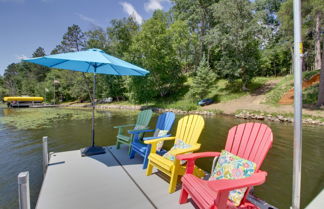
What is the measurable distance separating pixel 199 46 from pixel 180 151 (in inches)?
733

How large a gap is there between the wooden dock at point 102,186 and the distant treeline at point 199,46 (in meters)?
10.8

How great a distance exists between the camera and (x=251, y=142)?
1.72 meters

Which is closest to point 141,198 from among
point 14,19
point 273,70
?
point 14,19

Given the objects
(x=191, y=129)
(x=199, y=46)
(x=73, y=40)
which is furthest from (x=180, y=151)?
(x=73, y=40)

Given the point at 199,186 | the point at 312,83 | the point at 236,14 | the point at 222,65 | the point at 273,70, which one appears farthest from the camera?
the point at 273,70

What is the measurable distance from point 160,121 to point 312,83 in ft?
44.1

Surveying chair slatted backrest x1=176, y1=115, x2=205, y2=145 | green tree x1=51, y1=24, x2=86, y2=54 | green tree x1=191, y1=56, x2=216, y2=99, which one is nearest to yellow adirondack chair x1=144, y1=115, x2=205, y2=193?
→ chair slatted backrest x1=176, y1=115, x2=205, y2=145

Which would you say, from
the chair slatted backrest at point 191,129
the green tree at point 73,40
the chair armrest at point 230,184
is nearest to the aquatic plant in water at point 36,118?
the chair slatted backrest at point 191,129

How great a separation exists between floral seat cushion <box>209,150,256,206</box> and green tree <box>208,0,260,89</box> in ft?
45.5

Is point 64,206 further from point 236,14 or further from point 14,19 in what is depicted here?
point 236,14

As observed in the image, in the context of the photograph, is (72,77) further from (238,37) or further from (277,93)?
(277,93)

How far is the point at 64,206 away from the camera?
172 centimetres

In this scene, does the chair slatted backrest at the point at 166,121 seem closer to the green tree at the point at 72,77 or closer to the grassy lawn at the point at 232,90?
the grassy lawn at the point at 232,90

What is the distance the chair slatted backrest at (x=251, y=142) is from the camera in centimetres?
157
